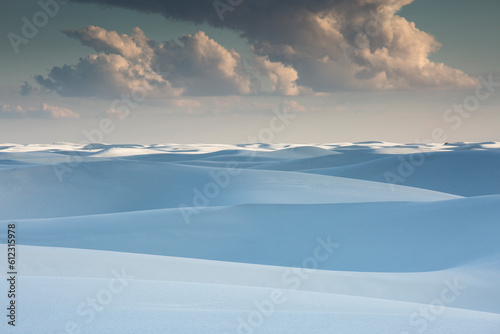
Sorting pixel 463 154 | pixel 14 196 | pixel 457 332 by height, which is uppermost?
pixel 463 154

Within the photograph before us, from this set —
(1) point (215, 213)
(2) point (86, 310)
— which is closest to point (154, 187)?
(1) point (215, 213)

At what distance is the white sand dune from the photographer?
8.67 ft

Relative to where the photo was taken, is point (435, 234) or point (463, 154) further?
point (463, 154)

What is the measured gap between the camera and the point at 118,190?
15.8 metres

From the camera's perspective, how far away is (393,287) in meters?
4.80

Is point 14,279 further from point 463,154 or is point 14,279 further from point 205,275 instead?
point 463,154

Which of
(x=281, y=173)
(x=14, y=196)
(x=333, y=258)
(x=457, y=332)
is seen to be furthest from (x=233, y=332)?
(x=281, y=173)

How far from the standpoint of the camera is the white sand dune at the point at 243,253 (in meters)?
2.64

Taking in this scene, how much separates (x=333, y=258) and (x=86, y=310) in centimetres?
580

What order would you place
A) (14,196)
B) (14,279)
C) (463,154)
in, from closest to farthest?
(14,279), (14,196), (463,154)

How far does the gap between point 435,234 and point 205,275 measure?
5.23m

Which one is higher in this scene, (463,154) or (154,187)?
(463,154)

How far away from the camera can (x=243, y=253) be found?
806 cm

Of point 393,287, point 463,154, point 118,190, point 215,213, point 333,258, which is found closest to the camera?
point 393,287
